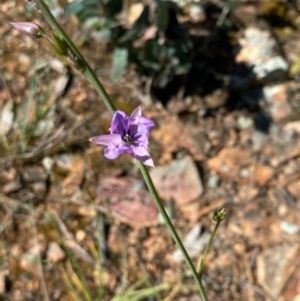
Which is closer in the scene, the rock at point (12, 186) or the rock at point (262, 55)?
the rock at point (12, 186)

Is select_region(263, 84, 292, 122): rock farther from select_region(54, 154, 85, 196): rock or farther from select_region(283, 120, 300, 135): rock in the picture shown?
select_region(54, 154, 85, 196): rock

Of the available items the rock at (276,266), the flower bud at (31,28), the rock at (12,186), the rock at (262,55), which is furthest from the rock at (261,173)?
the flower bud at (31,28)

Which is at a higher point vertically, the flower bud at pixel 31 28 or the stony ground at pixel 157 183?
the flower bud at pixel 31 28

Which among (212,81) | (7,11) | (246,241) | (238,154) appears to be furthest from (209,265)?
(7,11)

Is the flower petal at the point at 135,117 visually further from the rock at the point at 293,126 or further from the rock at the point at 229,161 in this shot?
the rock at the point at 293,126

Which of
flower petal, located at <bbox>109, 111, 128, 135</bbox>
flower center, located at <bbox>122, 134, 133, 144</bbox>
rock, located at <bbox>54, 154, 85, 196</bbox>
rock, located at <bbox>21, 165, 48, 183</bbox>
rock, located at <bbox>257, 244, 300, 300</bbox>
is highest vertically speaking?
flower petal, located at <bbox>109, 111, 128, 135</bbox>

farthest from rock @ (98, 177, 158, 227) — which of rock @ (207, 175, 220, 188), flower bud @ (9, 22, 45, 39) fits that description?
flower bud @ (9, 22, 45, 39)

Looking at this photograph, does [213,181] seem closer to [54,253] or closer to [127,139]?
[54,253]
